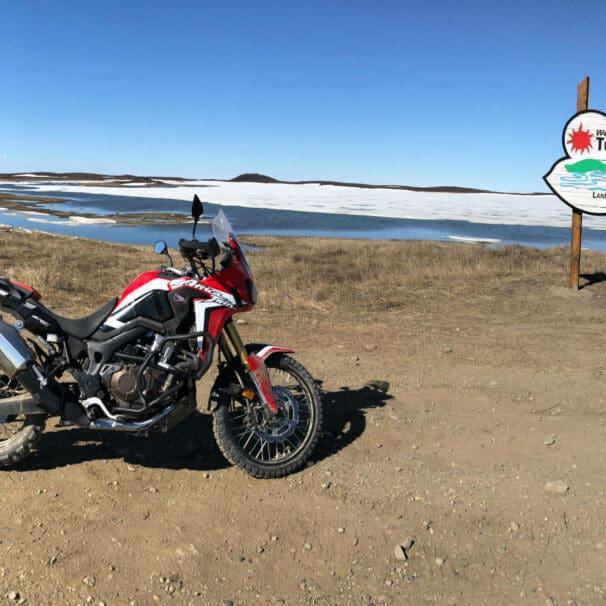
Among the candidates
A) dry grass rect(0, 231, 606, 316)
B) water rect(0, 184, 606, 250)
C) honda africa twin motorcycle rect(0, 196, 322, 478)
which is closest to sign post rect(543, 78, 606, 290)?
dry grass rect(0, 231, 606, 316)

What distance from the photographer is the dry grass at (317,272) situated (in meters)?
11.2

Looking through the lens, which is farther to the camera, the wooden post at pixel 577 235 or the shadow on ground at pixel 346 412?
the wooden post at pixel 577 235

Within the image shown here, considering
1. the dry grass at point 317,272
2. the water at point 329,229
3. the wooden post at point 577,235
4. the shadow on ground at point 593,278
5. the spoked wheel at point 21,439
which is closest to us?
the spoked wheel at point 21,439

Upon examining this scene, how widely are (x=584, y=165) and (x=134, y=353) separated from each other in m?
10.9

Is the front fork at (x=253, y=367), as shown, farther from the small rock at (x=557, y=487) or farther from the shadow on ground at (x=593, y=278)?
the shadow on ground at (x=593, y=278)

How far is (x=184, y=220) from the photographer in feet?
140

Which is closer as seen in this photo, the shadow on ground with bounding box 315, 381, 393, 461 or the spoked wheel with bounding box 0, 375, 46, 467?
the spoked wheel with bounding box 0, 375, 46, 467

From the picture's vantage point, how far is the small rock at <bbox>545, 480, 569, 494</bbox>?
13.2 feet

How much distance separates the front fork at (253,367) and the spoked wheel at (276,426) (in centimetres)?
9

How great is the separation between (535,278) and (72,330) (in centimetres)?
1139

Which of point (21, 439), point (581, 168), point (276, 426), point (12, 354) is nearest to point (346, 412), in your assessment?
point (276, 426)

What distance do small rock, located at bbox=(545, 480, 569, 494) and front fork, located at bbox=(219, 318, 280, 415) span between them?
1.92 metres

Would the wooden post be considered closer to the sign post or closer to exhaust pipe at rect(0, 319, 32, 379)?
the sign post

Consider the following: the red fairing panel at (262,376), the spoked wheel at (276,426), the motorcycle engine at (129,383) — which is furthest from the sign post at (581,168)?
the motorcycle engine at (129,383)
